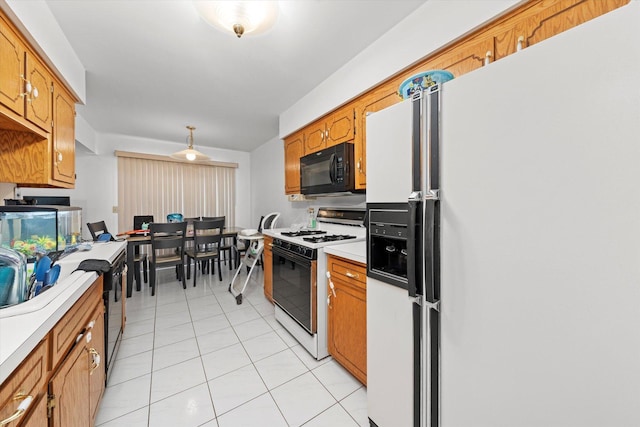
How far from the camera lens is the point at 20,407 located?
Result: 591 millimetres

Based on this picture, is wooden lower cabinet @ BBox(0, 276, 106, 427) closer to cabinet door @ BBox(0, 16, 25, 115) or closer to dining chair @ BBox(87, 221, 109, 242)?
cabinet door @ BBox(0, 16, 25, 115)

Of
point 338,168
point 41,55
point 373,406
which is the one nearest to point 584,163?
point 373,406

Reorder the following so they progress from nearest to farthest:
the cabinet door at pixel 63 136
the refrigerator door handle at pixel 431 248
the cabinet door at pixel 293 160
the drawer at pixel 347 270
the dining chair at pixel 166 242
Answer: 1. the refrigerator door handle at pixel 431 248
2. the drawer at pixel 347 270
3. the cabinet door at pixel 63 136
4. the cabinet door at pixel 293 160
5. the dining chair at pixel 166 242

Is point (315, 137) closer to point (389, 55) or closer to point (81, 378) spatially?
point (389, 55)

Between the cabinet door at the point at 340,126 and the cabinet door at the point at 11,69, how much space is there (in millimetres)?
2051

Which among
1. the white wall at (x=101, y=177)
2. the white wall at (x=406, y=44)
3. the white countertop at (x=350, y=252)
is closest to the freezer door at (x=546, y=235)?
the white countertop at (x=350, y=252)

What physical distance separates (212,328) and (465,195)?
7.81ft

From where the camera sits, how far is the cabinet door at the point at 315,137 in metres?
2.54

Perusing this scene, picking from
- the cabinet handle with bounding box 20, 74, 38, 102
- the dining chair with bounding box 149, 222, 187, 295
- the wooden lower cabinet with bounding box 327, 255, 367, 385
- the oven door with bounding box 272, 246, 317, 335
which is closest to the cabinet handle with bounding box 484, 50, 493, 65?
the wooden lower cabinet with bounding box 327, 255, 367, 385

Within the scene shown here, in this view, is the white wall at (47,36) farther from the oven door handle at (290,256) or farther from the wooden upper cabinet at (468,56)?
the wooden upper cabinet at (468,56)

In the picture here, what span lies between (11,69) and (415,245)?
217 centimetres

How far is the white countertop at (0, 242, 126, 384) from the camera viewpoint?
1.85ft

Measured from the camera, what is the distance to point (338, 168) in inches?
87.2

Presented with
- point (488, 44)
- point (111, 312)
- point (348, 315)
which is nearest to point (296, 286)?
point (348, 315)
